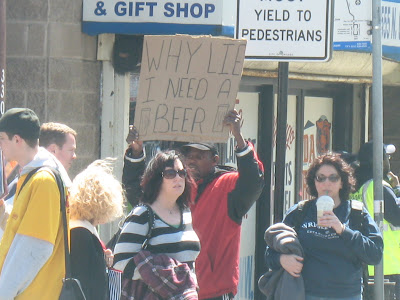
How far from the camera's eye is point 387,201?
7.16 meters

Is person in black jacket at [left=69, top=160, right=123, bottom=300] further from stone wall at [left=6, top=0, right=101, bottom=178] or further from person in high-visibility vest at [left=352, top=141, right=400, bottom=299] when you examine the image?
person in high-visibility vest at [left=352, top=141, right=400, bottom=299]

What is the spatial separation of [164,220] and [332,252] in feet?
3.68

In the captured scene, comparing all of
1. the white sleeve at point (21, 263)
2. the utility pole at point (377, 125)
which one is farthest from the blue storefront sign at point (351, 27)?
the white sleeve at point (21, 263)

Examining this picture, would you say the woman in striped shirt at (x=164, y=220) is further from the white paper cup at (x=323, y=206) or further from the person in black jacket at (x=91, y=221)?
the white paper cup at (x=323, y=206)

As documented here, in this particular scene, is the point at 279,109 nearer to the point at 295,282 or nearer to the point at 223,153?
the point at 295,282

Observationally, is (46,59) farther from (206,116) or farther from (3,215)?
(206,116)

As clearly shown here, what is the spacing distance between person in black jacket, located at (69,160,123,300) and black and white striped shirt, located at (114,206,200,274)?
0.17 metres

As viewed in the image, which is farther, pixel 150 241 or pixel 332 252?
pixel 332 252

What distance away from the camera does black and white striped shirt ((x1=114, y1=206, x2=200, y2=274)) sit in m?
4.86

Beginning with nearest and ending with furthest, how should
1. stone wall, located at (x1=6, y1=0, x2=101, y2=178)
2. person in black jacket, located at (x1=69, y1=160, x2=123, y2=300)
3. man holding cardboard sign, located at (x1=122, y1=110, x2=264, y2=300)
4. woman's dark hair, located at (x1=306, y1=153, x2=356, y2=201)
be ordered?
1. person in black jacket, located at (x1=69, y1=160, x2=123, y2=300)
2. man holding cardboard sign, located at (x1=122, y1=110, x2=264, y2=300)
3. woman's dark hair, located at (x1=306, y1=153, x2=356, y2=201)
4. stone wall, located at (x1=6, y1=0, x2=101, y2=178)

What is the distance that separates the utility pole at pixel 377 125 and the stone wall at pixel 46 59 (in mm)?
2589

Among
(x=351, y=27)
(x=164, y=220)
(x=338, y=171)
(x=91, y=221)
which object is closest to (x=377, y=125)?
(x=338, y=171)

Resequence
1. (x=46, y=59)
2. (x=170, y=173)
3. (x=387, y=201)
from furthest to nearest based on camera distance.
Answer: (x=46, y=59)
(x=387, y=201)
(x=170, y=173)

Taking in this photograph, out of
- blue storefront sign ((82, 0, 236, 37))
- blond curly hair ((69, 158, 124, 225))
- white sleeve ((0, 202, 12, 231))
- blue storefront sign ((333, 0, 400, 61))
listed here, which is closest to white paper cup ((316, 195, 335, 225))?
blond curly hair ((69, 158, 124, 225))
